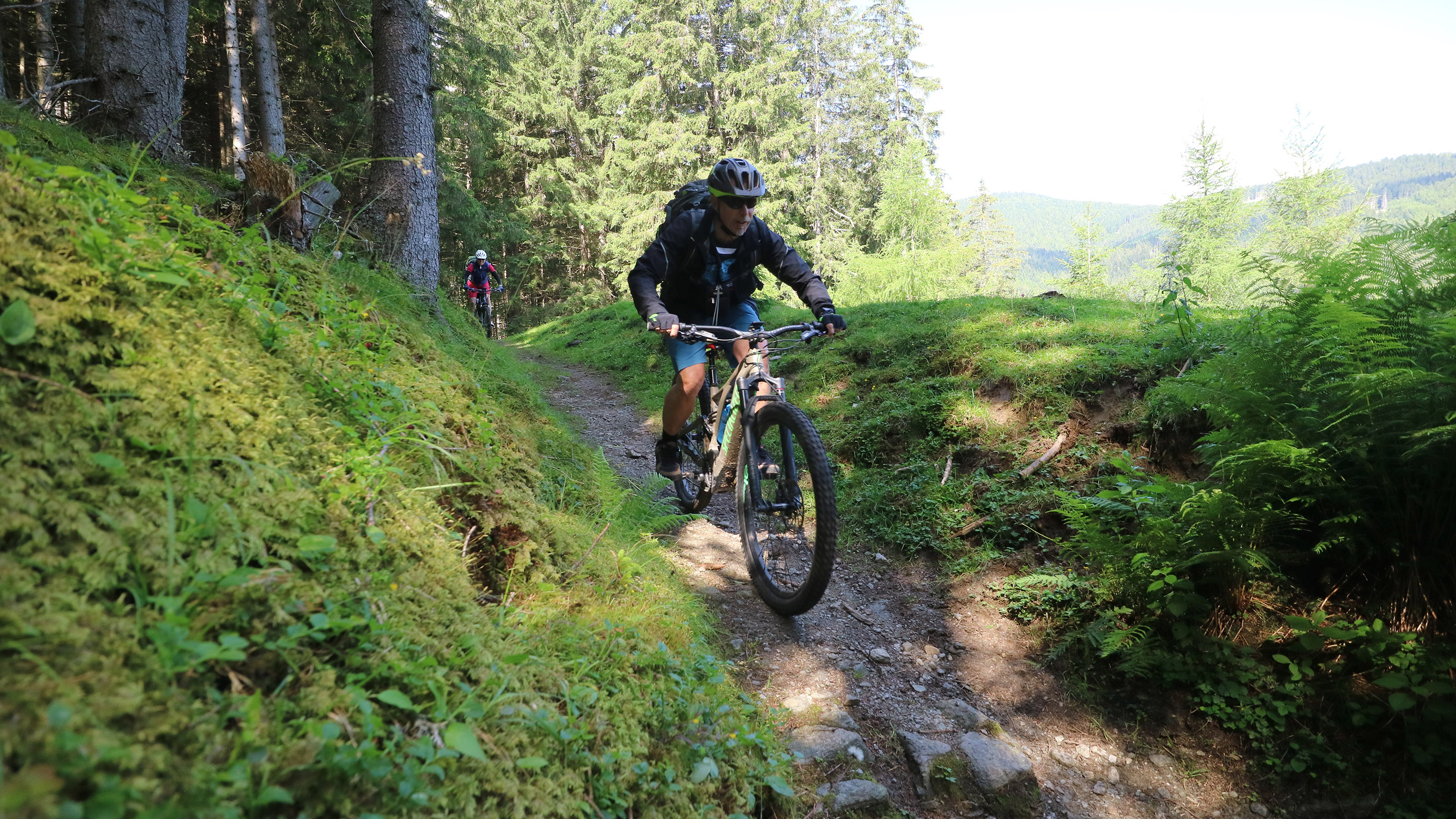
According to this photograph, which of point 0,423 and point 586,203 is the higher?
point 586,203

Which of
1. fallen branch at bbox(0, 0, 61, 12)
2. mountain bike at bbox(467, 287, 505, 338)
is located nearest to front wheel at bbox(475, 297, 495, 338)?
mountain bike at bbox(467, 287, 505, 338)

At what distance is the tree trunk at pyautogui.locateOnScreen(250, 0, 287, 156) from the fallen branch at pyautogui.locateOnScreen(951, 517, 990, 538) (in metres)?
13.8

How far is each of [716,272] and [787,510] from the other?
6.17 ft

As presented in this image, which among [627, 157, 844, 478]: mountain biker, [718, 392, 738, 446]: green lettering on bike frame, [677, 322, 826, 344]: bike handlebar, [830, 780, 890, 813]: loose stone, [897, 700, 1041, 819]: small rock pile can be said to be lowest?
[897, 700, 1041, 819]: small rock pile

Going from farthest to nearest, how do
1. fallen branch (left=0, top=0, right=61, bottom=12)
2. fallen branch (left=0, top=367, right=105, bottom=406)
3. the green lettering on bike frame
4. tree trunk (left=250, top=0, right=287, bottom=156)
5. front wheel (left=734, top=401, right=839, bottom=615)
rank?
tree trunk (left=250, top=0, right=287, bottom=156), the green lettering on bike frame, fallen branch (left=0, top=0, right=61, bottom=12), front wheel (left=734, top=401, right=839, bottom=615), fallen branch (left=0, top=367, right=105, bottom=406)

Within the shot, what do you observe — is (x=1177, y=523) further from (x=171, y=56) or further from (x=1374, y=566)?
(x=171, y=56)

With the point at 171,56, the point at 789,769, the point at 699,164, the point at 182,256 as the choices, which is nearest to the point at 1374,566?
the point at 789,769

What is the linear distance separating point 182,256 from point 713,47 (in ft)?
93.6

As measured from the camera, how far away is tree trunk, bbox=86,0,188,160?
17.7 feet

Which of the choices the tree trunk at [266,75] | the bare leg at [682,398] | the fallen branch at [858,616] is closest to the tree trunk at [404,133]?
the bare leg at [682,398]

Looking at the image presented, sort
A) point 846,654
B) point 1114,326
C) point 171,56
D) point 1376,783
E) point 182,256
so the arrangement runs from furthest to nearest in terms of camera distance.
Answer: point 1114,326 → point 171,56 → point 846,654 → point 1376,783 → point 182,256

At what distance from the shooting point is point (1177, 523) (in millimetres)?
3518

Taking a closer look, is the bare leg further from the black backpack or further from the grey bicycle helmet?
the grey bicycle helmet

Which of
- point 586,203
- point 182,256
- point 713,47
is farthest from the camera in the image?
point 586,203
